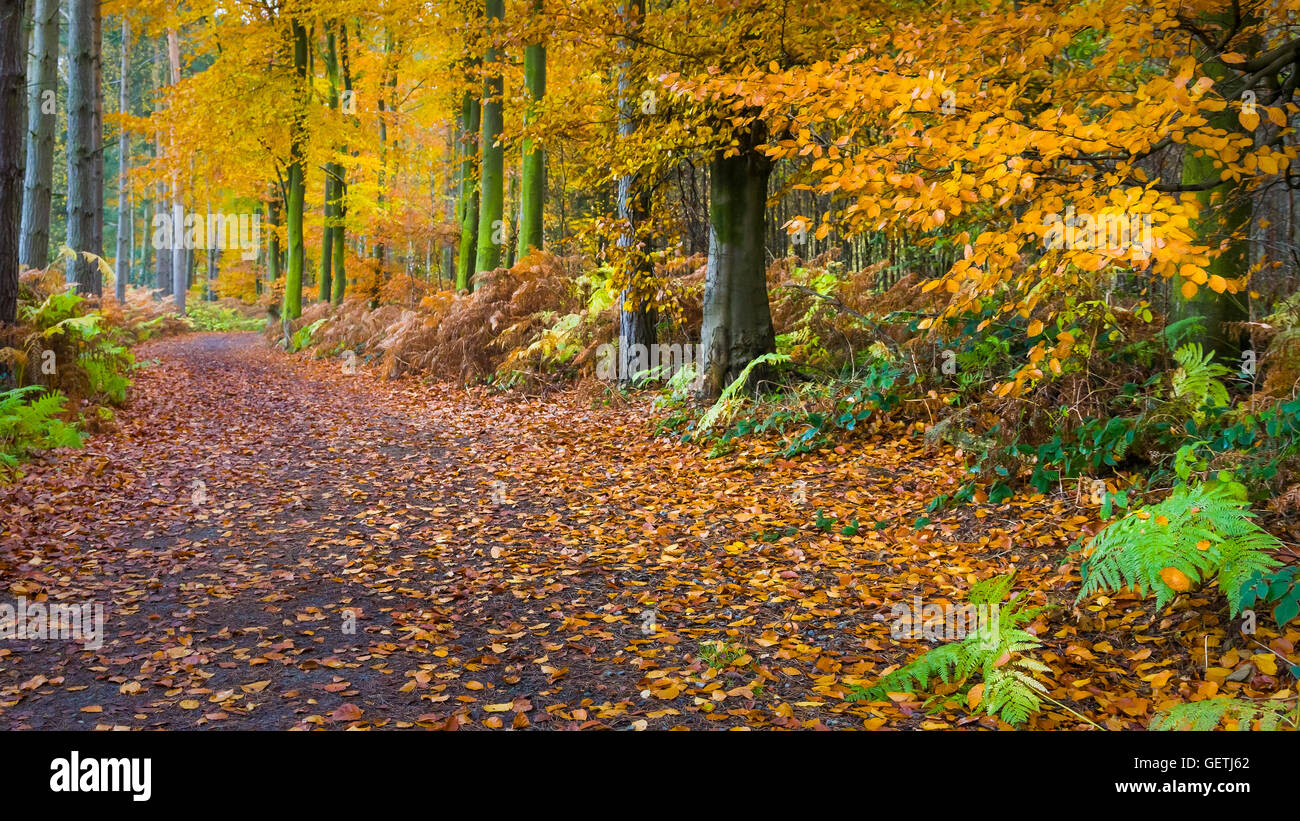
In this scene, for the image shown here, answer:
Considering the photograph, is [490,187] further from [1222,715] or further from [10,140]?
[1222,715]

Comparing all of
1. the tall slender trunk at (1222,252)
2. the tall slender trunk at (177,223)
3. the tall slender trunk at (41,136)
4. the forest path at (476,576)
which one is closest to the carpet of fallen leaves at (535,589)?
the forest path at (476,576)

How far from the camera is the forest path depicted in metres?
3.60

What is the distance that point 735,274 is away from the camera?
8898 millimetres

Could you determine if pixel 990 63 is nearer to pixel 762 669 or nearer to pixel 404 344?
pixel 762 669

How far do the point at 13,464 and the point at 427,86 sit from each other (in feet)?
57.0

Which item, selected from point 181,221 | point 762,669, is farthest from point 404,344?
point 181,221

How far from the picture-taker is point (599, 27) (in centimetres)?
766

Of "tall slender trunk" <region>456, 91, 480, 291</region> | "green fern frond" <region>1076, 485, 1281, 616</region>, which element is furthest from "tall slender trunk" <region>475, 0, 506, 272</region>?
"green fern frond" <region>1076, 485, 1281, 616</region>

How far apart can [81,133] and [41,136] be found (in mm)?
2301

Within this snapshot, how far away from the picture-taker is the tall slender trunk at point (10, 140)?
847 centimetres

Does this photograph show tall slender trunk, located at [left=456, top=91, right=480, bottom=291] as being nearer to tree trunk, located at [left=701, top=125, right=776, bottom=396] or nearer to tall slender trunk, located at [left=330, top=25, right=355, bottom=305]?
tall slender trunk, located at [left=330, top=25, right=355, bottom=305]

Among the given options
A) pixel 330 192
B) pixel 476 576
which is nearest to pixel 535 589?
pixel 476 576

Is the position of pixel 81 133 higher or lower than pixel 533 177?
higher

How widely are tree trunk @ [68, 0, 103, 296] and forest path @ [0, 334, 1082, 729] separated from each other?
23.1 ft
